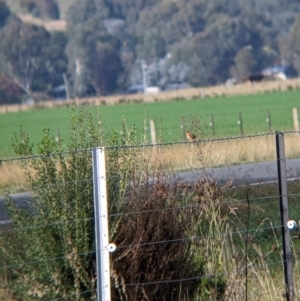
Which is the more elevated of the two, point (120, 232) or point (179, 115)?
point (179, 115)

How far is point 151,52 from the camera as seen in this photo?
119 meters

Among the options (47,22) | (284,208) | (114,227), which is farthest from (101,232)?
(47,22)

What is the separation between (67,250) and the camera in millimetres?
5531

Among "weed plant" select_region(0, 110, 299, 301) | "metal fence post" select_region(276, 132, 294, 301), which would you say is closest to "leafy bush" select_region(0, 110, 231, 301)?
"weed plant" select_region(0, 110, 299, 301)

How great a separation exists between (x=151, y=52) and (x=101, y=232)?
114623 millimetres

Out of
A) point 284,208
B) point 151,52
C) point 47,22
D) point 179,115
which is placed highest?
Result: point 47,22

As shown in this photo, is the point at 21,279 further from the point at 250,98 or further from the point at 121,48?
the point at 121,48

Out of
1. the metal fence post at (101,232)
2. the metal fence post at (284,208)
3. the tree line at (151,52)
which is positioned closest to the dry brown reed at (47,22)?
the tree line at (151,52)

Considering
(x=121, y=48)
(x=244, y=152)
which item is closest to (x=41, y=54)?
(x=121, y=48)

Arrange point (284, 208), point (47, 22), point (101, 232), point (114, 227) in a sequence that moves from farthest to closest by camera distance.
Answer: point (47, 22)
point (284, 208)
point (114, 227)
point (101, 232)

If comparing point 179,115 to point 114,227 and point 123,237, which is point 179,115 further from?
point 114,227

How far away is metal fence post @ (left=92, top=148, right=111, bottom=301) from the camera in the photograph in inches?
198

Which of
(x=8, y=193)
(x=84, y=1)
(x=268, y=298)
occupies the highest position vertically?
(x=84, y=1)

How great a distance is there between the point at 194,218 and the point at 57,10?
504ft
